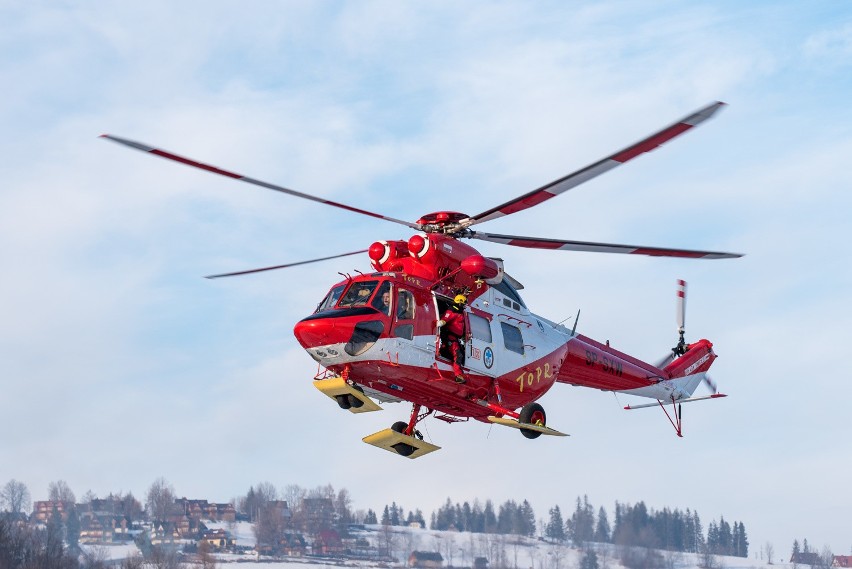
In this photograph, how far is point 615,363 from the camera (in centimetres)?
2861

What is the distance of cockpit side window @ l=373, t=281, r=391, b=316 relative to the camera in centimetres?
2295

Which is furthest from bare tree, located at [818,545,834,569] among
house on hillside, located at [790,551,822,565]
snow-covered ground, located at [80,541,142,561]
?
snow-covered ground, located at [80,541,142,561]

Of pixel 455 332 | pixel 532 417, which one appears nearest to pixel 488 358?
pixel 455 332

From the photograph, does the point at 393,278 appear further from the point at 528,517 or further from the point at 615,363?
the point at 528,517

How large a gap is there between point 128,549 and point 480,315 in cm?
8341

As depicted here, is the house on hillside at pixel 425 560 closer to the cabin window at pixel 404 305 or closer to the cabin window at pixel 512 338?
the cabin window at pixel 512 338

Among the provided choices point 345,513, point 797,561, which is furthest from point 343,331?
point 345,513

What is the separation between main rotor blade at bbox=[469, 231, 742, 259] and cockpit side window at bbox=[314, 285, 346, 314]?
317 cm

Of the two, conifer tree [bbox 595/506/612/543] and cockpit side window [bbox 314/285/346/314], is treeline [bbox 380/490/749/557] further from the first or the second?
cockpit side window [bbox 314/285/346/314]

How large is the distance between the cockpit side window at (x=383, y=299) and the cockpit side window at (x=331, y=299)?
2.78 ft

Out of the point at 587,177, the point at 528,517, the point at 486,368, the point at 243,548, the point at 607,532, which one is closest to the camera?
the point at 587,177

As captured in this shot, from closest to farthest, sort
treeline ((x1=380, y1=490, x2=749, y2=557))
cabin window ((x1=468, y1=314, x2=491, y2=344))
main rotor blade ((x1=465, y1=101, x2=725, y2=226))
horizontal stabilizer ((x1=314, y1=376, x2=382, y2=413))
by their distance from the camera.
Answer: main rotor blade ((x1=465, y1=101, x2=725, y2=226))
horizontal stabilizer ((x1=314, y1=376, x2=382, y2=413))
cabin window ((x1=468, y1=314, x2=491, y2=344))
treeline ((x1=380, y1=490, x2=749, y2=557))

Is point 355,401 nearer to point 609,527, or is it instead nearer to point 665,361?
point 665,361

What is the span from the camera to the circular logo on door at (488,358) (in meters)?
24.5
